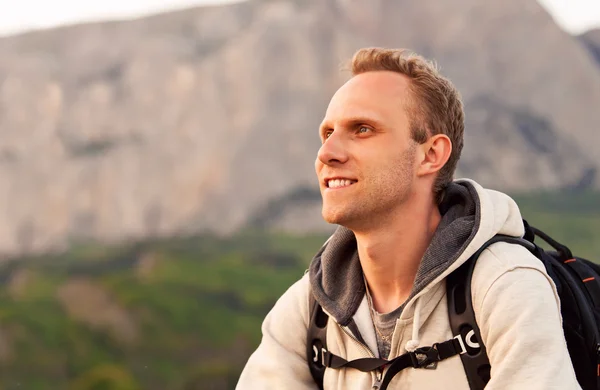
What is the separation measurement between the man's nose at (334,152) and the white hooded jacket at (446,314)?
13.9 inches

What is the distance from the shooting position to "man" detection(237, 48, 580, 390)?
2.02 metres

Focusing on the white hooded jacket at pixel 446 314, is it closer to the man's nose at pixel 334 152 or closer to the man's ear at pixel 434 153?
the man's ear at pixel 434 153

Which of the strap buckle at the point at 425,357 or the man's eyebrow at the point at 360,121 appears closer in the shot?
the strap buckle at the point at 425,357

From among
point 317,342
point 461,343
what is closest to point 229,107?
point 317,342

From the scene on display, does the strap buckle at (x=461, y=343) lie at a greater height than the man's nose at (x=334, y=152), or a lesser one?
lesser

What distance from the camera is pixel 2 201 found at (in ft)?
46.1

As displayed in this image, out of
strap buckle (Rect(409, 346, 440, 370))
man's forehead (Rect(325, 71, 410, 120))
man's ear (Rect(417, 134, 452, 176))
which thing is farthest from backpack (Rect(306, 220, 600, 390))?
man's forehead (Rect(325, 71, 410, 120))

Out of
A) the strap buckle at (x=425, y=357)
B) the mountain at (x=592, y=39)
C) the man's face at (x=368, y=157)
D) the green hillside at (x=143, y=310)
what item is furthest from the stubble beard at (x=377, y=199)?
the mountain at (x=592, y=39)

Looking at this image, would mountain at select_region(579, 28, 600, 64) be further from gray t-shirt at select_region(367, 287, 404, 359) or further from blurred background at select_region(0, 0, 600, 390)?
gray t-shirt at select_region(367, 287, 404, 359)

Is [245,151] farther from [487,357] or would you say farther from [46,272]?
[487,357]

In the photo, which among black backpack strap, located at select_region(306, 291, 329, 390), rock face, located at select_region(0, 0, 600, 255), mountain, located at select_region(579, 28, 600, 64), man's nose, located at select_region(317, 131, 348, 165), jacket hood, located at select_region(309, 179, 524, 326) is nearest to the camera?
jacket hood, located at select_region(309, 179, 524, 326)

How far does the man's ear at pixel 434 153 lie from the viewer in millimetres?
2242

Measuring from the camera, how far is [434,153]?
2.27 m

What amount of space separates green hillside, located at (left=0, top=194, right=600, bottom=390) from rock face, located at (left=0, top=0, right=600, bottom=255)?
480 mm
